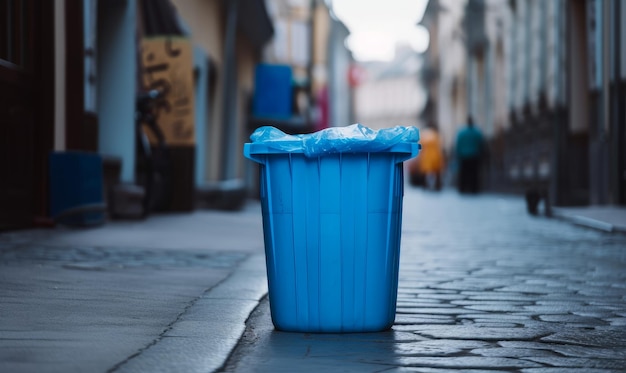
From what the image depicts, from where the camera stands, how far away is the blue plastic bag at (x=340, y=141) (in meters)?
4.01

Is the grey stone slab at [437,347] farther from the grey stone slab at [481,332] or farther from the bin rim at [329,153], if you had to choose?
the bin rim at [329,153]

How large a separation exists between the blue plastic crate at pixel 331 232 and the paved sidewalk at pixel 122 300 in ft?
0.93

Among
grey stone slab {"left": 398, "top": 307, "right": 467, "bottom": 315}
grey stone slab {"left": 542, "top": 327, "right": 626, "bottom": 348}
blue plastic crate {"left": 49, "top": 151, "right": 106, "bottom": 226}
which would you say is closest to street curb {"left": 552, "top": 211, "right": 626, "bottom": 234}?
blue plastic crate {"left": 49, "top": 151, "right": 106, "bottom": 226}

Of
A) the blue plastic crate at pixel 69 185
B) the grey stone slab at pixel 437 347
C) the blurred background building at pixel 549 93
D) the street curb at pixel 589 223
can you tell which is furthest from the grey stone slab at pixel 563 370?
the blurred background building at pixel 549 93

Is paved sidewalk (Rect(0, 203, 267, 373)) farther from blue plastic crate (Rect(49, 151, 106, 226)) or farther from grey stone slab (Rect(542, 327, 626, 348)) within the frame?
grey stone slab (Rect(542, 327, 626, 348))

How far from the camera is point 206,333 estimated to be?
394cm

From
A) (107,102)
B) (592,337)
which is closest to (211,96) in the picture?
(107,102)

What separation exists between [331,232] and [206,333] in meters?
0.57

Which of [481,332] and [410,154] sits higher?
[410,154]

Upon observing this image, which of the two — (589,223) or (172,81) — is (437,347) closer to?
(589,223)

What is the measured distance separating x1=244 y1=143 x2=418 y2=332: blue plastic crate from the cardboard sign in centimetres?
892

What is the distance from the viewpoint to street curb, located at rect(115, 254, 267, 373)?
335 cm

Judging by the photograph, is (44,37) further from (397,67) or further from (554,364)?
(397,67)

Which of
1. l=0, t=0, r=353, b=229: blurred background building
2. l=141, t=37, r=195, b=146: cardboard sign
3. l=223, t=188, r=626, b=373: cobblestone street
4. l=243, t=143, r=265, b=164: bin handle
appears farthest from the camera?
l=141, t=37, r=195, b=146: cardboard sign
